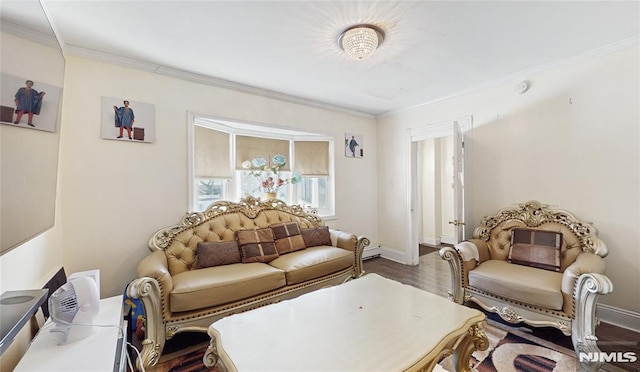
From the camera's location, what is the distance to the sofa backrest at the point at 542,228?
240cm

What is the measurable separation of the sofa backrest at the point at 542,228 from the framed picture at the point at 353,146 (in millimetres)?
2162

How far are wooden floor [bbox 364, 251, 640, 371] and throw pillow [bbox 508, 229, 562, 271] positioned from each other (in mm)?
587

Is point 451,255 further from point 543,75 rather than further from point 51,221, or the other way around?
point 51,221

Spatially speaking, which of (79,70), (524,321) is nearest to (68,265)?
(79,70)

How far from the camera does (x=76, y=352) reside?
122 centimetres

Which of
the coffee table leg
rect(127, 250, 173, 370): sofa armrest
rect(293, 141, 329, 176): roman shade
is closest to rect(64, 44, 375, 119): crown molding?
rect(293, 141, 329, 176): roman shade

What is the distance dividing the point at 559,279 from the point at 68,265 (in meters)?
4.36

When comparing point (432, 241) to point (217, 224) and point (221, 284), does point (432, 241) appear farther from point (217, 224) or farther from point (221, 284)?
point (221, 284)

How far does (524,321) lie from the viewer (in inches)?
86.0

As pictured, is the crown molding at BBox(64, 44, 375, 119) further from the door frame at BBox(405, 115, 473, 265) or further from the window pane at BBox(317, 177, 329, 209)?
the door frame at BBox(405, 115, 473, 265)

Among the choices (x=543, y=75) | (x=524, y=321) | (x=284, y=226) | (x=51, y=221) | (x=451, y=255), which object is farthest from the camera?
(x=284, y=226)

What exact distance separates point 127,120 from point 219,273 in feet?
5.87

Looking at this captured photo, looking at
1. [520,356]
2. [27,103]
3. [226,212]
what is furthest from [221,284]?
[520,356]

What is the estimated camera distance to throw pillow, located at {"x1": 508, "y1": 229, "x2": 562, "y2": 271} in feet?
8.00
